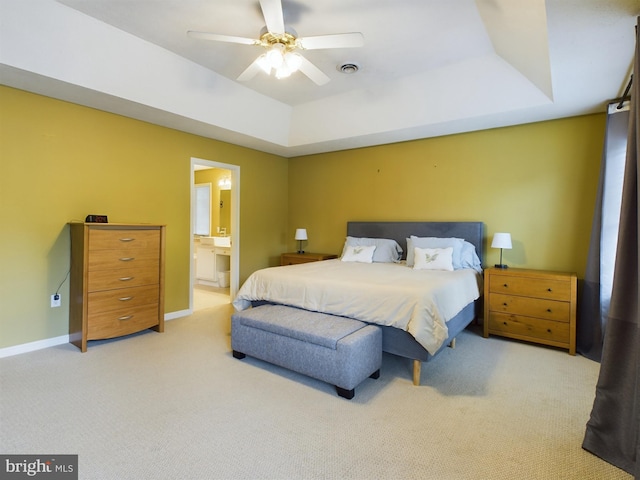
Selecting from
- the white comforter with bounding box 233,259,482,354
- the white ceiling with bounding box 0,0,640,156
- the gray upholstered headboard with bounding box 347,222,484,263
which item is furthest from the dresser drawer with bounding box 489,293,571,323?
the white ceiling with bounding box 0,0,640,156

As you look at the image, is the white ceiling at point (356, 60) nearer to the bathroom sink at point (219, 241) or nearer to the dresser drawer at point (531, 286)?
Result: the dresser drawer at point (531, 286)

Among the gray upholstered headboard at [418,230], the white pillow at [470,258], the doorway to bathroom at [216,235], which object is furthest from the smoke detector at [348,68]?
the white pillow at [470,258]

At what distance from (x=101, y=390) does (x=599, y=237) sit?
4.47 m

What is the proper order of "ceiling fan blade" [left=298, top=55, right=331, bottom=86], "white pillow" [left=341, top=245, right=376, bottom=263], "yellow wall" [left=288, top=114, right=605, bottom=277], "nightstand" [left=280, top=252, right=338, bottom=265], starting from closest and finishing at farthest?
"ceiling fan blade" [left=298, top=55, right=331, bottom=86], "yellow wall" [left=288, top=114, right=605, bottom=277], "white pillow" [left=341, top=245, right=376, bottom=263], "nightstand" [left=280, top=252, right=338, bottom=265]

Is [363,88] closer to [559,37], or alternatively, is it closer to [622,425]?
[559,37]

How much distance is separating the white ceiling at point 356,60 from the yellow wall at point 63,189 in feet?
0.80

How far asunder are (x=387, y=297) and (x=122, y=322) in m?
2.73

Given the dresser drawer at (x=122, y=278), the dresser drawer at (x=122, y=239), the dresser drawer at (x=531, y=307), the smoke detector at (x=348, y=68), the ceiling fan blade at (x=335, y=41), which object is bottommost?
the dresser drawer at (x=531, y=307)

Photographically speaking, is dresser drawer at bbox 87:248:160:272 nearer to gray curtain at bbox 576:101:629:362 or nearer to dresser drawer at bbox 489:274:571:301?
dresser drawer at bbox 489:274:571:301

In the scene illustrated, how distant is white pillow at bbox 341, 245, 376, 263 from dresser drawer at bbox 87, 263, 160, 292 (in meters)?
2.36

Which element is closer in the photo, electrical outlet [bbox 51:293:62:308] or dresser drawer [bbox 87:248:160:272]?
dresser drawer [bbox 87:248:160:272]

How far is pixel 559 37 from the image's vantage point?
2184 millimetres

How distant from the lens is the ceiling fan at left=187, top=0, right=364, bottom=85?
231 centimetres

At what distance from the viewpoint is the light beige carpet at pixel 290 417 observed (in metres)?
1.72
